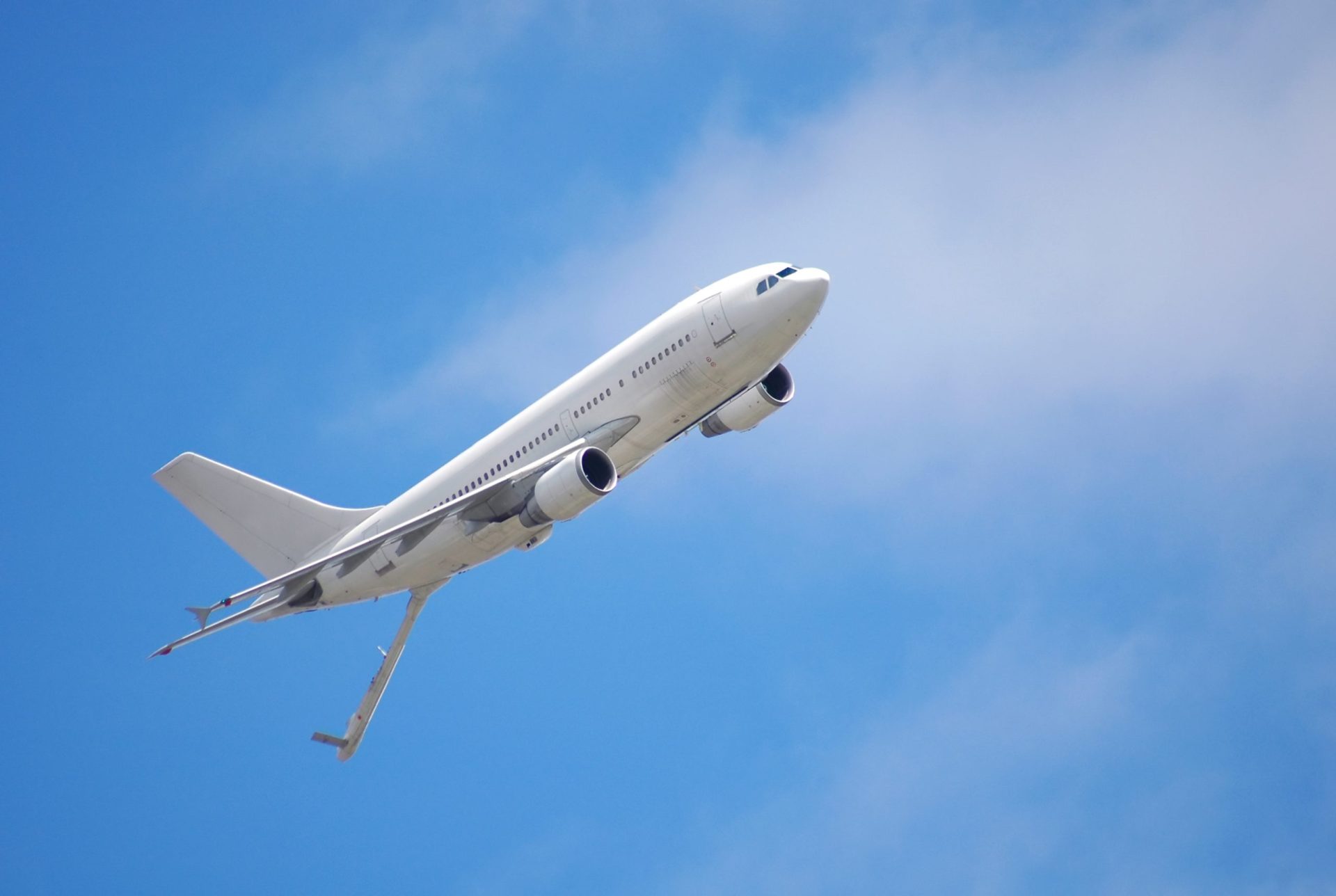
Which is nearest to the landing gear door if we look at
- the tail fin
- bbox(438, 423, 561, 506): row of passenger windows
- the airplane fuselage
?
the airplane fuselage

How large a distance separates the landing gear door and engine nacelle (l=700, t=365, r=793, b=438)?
5565 mm

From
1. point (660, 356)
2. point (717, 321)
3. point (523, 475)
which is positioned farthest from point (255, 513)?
point (717, 321)

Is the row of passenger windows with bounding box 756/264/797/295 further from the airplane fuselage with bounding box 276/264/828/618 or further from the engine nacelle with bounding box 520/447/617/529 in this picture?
the engine nacelle with bounding box 520/447/617/529

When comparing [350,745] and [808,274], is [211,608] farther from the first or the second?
[808,274]

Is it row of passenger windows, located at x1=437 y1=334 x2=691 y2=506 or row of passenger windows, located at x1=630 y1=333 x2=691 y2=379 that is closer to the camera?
row of passenger windows, located at x1=630 y1=333 x2=691 y2=379

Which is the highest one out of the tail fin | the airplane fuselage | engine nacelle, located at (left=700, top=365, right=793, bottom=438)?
the tail fin

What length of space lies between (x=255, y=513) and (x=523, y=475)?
14516 mm

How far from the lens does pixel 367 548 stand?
5094 cm

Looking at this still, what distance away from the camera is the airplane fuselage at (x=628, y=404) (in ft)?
155

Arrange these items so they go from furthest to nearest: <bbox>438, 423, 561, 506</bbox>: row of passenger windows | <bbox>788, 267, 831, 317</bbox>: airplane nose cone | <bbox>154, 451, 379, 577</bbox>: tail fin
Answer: <bbox>154, 451, 379, 577</bbox>: tail fin < <bbox>438, 423, 561, 506</bbox>: row of passenger windows < <bbox>788, 267, 831, 317</bbox>: airplane nose cone

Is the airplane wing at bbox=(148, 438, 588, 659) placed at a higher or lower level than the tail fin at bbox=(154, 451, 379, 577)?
lower

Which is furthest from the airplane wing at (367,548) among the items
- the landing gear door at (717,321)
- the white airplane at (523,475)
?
the landing gear door at (717,321)

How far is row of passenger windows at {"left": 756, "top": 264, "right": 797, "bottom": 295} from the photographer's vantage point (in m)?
47.2

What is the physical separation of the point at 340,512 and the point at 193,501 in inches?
246
